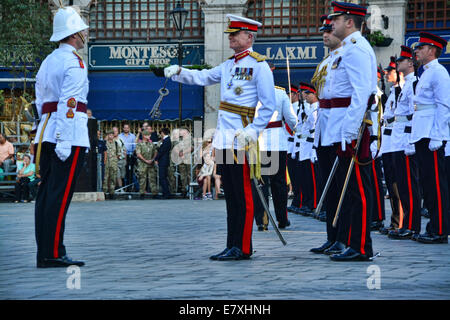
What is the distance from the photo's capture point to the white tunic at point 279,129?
10.6 m

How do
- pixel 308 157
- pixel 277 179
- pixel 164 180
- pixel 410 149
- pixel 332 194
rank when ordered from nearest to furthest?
pixel 332 194 → pixel 410 149 → pixel 277 179 → pixel 308 157 → pixel 164 180

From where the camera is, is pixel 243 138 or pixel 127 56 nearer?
pixel 243 138

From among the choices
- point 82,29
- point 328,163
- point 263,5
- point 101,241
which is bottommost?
point 101,241

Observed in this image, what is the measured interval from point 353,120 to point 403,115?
2.87 meters

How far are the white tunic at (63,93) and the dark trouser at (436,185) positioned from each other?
12.1 ft

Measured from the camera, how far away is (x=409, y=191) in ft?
30.2

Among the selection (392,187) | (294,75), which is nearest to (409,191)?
(392,187)

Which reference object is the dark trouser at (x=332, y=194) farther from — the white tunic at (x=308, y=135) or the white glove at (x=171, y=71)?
the white tunic at (x=308, y=135)

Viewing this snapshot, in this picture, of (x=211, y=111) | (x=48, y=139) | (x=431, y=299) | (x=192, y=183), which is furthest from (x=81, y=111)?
(x=211, y=111)

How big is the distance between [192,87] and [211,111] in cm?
116

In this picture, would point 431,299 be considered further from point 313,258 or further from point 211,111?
point 211,111

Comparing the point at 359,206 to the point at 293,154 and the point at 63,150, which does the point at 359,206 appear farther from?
the point at 293,154

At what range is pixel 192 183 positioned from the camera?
2009 cm
